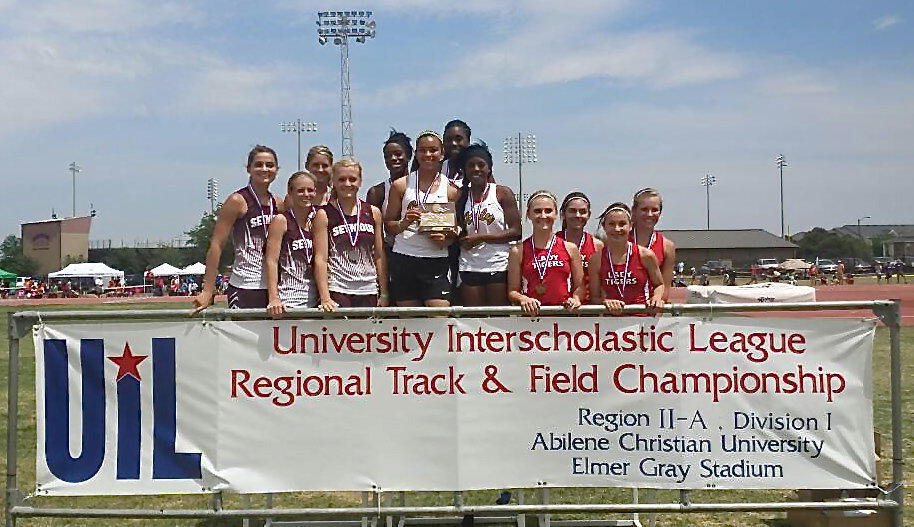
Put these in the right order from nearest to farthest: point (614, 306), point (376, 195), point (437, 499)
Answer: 1. point (614, 306)
2. point (376, 195)
3. point (437, 499)

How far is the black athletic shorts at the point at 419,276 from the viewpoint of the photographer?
5789mm

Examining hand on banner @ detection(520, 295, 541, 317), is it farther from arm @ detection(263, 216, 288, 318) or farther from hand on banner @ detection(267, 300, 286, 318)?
arm @ detection(263, 216, 288, 318)

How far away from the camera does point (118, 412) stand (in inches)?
190

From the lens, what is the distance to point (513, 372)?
15.9ft

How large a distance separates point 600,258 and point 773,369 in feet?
4.06

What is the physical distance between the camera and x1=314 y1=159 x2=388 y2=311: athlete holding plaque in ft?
17.7

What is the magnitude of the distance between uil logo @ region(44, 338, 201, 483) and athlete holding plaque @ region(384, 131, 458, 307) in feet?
5.39

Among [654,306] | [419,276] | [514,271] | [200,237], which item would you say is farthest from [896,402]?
[200,237]

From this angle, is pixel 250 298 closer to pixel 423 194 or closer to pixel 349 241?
pixel 349 241

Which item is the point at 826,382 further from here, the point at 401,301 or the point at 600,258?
the point at 401,301

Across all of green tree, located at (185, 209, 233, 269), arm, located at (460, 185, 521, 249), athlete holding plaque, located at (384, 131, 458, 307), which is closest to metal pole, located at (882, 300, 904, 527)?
arm, located at (460, 185, 521, 249)

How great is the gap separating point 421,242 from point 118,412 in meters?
2.17

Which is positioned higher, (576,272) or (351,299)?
(576,272)

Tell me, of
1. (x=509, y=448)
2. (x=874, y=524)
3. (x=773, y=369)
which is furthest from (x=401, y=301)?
(x=874, y=524)
